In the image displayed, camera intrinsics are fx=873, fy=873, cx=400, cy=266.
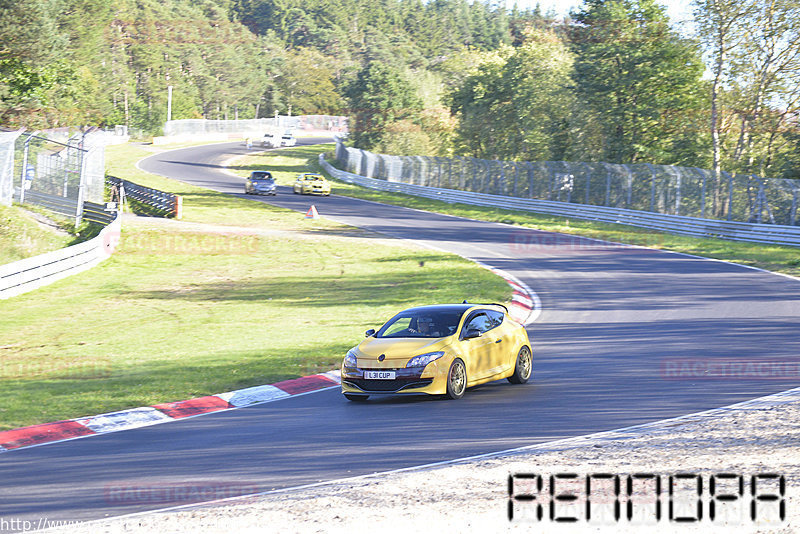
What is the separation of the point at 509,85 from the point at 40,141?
145ft

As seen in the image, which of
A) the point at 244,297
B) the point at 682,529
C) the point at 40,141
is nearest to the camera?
the point at 682,529

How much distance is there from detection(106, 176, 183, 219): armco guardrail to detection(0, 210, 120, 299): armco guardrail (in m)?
11.4

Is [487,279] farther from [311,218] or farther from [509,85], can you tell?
[509,85]

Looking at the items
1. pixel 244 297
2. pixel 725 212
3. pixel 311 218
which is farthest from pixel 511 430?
pixel 311 218

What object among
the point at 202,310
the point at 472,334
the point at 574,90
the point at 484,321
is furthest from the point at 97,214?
the point at 574,90

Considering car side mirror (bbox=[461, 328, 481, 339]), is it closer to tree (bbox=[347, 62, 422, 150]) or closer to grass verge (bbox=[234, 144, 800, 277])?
grass verge (bbox=[234, 144, 800, 277])

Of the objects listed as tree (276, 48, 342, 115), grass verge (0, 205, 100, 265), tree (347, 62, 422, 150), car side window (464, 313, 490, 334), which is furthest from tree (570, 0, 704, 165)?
tree (276, 48, 342, 115)

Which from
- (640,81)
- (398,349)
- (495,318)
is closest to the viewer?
(398,349)

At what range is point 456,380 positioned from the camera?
40.0 ft

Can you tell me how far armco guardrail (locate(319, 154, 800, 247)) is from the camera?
32.2m

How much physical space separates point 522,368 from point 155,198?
36574 mm

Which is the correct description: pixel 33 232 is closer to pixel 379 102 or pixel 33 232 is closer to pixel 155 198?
pixel 155 198

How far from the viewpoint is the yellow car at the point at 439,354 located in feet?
39.2

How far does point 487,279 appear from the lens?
25594mm
